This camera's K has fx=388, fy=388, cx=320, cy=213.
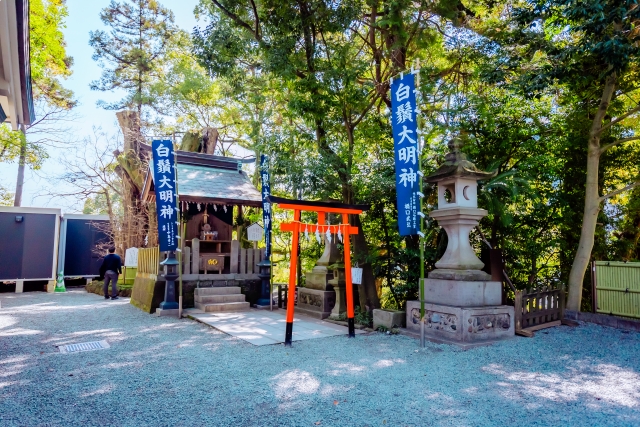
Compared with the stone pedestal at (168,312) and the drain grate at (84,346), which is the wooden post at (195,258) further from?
the drain grate at (84,346)

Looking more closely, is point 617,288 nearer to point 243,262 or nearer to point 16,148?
point 243,262

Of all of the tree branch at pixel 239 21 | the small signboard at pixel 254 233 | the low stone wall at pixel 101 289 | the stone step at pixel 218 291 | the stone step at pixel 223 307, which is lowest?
the low stone wall at pixel 101 289

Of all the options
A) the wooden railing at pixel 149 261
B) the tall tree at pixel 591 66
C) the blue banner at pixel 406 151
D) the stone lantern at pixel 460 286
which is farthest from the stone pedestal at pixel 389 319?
the wooden railing at pixel 149 261

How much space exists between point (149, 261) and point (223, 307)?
104 inches

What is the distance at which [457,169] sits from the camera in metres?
6.48

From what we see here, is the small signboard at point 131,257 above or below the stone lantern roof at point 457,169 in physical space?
below

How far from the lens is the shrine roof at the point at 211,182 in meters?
9.88

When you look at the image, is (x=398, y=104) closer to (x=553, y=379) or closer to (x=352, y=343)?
(x=352, y=343)

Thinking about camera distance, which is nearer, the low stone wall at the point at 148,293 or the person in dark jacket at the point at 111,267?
the low stone wall at the point at 148,293

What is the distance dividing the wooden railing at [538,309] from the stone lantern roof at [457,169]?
2.14m

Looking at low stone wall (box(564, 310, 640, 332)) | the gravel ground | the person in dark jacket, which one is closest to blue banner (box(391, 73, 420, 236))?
the gravel ground

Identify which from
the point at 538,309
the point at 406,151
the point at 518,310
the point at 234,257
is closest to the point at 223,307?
the point at 234,257

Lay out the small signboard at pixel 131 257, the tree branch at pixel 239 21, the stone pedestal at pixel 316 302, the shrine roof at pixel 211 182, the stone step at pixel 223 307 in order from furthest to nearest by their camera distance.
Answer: the small signboard at pixel 131 257 → the shrine roof at pixel 211 182 → the tree branch at pixel 239 21 → the stone step at pixel 223 307 → the stone pedestal at pixel 316 302

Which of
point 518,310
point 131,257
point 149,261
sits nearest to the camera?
point 518,310
